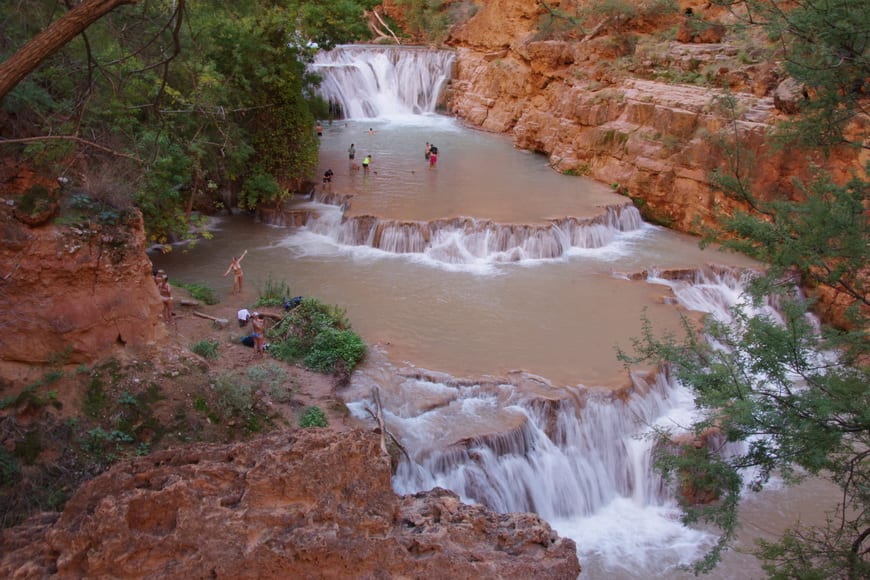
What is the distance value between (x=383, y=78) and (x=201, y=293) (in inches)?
825

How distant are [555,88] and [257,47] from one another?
13.2 m

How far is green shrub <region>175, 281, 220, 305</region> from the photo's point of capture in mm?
12570

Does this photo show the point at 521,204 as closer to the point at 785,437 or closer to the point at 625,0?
the point at 625,0

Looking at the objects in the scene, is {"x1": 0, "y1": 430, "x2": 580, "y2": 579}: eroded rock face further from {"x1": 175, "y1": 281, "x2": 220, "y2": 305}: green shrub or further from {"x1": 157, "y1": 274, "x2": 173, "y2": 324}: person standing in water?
{"x1": 175, "y1": 281, "x2": 220, "y2": 305}: green shrub

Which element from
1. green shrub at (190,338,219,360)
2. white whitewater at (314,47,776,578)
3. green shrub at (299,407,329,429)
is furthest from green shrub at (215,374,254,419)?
white whitewater at (314,47,776,578)

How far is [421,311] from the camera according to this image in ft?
44.0

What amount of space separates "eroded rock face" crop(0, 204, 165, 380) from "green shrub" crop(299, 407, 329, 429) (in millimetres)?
2068

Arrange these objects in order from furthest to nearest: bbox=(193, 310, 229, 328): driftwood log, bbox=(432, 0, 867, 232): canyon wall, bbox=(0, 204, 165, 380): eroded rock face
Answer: bbox=(432, 0, 867, 232): canyon wall → bbox=(193, 310, 229, 328): driftwood log → bbox=(0, 204, 165, 380): eroded rock face

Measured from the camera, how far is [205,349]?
9.73 meters

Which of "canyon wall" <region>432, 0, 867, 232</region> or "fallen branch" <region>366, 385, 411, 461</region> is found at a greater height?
"canyon wall" <region>432, 0, 867, 232</region>

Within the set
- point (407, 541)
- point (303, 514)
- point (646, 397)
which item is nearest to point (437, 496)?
point (407, 541)

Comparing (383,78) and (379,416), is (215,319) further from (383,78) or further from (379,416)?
(383,78)

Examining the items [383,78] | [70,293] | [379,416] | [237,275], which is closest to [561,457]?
[379,416]

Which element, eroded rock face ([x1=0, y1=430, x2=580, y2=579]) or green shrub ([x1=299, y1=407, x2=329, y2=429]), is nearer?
eroded rock face ([x1=0, y1=430, x2=580, y2=579])
